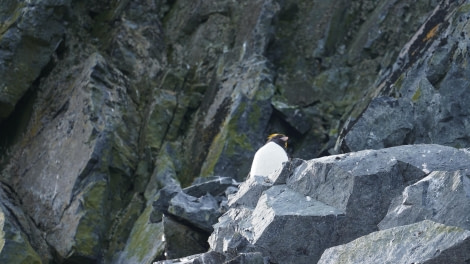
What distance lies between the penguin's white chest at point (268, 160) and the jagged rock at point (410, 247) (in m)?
5.54

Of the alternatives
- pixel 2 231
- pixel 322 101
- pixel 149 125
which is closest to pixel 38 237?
pixel 2 231

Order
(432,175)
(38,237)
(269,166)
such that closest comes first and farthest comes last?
(432,175), (269,166), (38,237)

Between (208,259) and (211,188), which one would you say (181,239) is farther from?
(208,259)

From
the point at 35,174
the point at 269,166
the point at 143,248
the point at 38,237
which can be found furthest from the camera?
the point at 35,174

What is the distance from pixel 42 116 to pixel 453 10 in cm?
958

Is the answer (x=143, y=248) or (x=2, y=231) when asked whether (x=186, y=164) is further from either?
(x=2, y=231)

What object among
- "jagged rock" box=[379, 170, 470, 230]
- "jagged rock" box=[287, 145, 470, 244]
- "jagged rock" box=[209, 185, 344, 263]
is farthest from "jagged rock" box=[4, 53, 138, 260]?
"jagged rock" box=[379, 170, 470, 230]

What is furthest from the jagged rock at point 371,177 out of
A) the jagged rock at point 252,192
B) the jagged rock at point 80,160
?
the jagged rock at point 80,160

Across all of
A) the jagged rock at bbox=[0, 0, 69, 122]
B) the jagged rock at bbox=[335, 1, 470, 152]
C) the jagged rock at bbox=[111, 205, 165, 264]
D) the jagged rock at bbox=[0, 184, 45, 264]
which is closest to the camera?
the jagged rock at bbox=[335, 1, 470, 152]

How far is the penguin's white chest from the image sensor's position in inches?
560

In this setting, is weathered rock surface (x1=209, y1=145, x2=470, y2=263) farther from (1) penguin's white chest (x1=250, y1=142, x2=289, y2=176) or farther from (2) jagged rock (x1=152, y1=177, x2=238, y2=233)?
(1) penguin's white chest (x1=250, y1=142, x2=289, y2=176)

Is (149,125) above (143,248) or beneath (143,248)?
above

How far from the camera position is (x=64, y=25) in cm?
2025

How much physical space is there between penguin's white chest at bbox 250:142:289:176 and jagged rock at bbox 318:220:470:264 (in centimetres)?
554
